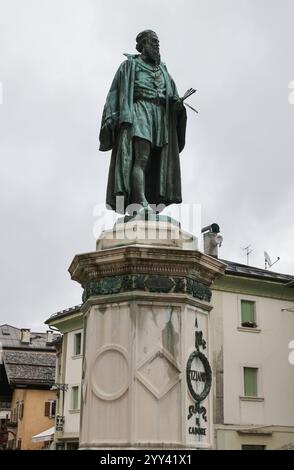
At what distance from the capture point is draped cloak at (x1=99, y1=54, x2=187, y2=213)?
720cm

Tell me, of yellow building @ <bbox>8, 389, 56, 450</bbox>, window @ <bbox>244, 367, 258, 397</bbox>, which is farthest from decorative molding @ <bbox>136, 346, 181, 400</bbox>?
yellow building @ <bbox>8, 389, 56, 450</bbox>

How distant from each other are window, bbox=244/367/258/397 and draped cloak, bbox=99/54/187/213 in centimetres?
2335

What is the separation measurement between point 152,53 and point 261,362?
24.3 metres

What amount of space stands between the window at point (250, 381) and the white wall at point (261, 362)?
0.23 meters

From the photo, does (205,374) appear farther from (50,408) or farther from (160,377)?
(50,408)

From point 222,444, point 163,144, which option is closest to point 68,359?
point 222,444

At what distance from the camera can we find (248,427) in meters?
28.6

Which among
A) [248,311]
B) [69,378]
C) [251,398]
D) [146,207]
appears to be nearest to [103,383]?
[146,207]

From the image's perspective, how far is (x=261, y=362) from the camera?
2992 cm

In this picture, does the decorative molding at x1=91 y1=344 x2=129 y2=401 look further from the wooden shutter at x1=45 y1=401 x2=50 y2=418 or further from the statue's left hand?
the wooden shutter at x1=45 y1=401 x2=50 y2=418

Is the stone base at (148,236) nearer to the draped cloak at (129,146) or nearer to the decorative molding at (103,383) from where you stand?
the draped cloak at (129,146)

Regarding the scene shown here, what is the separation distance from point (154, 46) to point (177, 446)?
4672mm

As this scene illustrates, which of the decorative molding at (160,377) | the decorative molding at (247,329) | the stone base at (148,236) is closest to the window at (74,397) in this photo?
the decorative molding at (247,329)
